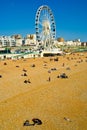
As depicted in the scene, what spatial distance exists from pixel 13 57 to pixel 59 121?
48.6 m

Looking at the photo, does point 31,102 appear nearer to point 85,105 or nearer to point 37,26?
point 85,105

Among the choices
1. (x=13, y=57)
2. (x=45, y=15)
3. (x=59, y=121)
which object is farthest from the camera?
(x=45, y=15)

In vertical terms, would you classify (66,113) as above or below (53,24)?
below

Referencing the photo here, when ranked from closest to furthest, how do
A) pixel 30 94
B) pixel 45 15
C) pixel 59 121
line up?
1. pixel 59 121
2. pixel 30 94
3. pixel 45 15

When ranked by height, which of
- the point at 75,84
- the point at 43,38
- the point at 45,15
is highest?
the point at 45,15

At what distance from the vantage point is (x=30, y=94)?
18.9 meters

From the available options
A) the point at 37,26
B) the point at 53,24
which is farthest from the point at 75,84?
the point at 53,24

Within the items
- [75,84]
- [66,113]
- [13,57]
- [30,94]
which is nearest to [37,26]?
[13,57]

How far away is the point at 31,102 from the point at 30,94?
8.05ft

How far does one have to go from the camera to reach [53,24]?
2726 inches

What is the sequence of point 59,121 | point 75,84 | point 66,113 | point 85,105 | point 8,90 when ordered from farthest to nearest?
point 75,84
point 8,90
point 85,105
point 66,113
point 59,121

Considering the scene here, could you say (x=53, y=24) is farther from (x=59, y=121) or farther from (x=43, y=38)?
(x=59, y=121)

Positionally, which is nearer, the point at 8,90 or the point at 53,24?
the point at 8,90

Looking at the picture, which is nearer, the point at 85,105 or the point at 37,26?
the point at 85,105
